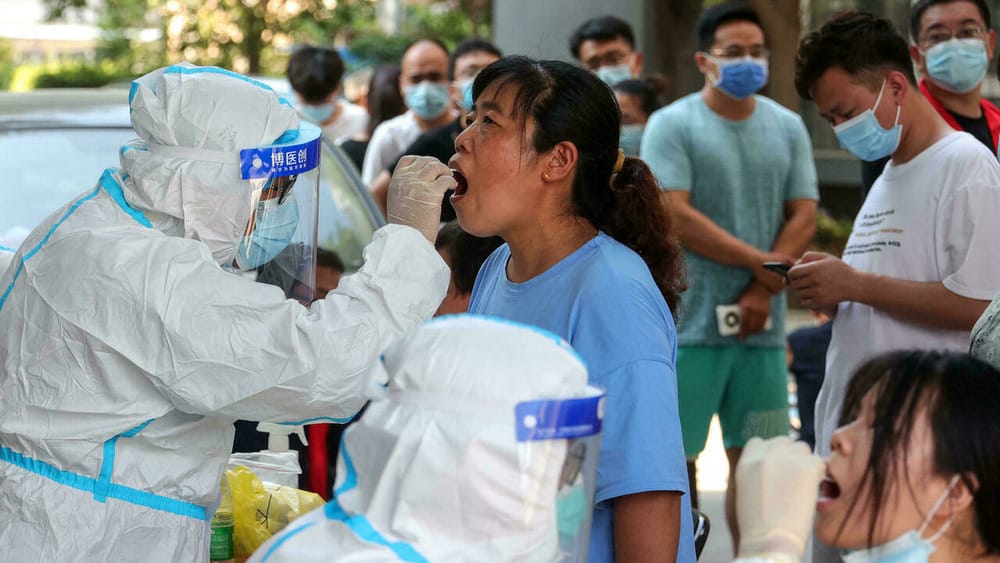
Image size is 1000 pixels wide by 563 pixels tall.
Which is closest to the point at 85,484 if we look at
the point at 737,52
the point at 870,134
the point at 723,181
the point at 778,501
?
the point at 778,501

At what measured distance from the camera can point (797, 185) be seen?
4957 millimetres

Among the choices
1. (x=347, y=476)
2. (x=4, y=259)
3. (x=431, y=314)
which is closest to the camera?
(x=347, y=476)

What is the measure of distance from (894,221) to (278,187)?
1.79 meters

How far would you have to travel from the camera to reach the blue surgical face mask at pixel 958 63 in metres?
4.38

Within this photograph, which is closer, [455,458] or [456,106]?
[455,458]

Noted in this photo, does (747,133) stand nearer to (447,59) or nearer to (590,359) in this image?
(447,59)

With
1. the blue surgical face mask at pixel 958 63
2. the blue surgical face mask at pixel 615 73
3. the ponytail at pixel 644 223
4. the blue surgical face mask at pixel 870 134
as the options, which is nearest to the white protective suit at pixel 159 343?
the ponytail at pixel 644 223

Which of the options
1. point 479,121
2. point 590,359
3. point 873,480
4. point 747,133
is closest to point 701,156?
point 747,133

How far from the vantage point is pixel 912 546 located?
5.98 feet

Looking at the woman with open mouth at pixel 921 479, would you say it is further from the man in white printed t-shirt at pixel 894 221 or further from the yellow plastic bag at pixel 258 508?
the man in white printed t-shirt at pixel 894 221

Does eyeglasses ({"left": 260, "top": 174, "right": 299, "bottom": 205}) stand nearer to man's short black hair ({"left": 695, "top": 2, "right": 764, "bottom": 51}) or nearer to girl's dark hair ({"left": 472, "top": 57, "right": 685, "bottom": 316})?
girl's dark hair ({"left": 472, "top": 57, "right": 685, "bottom": 316})

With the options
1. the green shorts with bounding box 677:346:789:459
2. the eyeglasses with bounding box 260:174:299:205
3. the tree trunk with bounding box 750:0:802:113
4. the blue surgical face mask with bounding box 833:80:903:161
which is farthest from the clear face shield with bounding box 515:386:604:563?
the tree trunk with bounding box 750:0:802:113

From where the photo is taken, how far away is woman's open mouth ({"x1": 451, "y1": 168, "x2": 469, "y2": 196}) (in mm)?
2521

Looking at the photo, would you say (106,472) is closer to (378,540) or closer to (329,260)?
(378,540)
